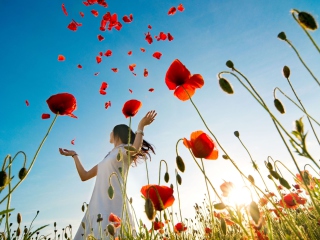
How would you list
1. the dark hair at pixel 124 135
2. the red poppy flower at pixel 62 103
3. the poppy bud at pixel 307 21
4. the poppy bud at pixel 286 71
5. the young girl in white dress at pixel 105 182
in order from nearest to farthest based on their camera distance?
the poppy bud at pixel 307 21 → the poppy bud at pixel 286 71 → the red poppy flower at pixel 62 103 → the young girl in white dress at pixel 105 182 → the dark hair at pixel 124 135

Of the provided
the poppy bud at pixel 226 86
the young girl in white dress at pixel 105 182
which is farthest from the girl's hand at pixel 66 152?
the poppy bud at pixel 226 86

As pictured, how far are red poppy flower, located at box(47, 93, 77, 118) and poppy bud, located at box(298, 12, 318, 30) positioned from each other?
1.70 meters

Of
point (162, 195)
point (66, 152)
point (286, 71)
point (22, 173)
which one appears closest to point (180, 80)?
point (286, 71)

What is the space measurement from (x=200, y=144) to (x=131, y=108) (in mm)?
1240

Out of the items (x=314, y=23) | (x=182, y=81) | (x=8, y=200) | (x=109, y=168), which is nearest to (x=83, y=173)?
(x=109, y=168)

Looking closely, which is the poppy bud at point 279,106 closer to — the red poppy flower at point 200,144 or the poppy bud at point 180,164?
the red poppy flower at point 200,144

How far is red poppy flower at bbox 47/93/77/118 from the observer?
2.02m

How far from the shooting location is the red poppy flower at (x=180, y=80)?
212 cm

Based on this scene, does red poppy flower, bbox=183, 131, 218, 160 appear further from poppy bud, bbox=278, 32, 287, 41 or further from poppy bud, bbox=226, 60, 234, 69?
poppy bud, bbox=278, 32, 287, 41

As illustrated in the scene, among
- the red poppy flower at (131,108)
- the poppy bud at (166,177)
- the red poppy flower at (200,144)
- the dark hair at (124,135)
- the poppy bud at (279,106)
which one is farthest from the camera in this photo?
the dark hair at (124,135)

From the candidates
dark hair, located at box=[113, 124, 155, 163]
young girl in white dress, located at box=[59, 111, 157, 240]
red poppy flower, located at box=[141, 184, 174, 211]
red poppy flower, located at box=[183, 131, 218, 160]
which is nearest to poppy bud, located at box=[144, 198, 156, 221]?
red poppy flower, located at box=[141, 184, 174, 211]

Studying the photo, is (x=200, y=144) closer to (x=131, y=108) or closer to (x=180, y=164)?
(x=180, y=164)

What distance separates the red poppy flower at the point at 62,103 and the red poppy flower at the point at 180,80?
82cm

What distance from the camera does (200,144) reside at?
181cm
